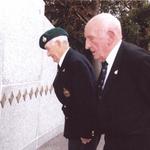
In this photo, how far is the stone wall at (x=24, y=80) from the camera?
682cm

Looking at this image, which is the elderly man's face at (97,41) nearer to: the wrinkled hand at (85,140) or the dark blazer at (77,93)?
the dark blazer at (77,93)

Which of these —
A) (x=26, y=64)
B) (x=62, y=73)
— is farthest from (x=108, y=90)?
(x=26, y=64)

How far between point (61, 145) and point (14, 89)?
102 inches

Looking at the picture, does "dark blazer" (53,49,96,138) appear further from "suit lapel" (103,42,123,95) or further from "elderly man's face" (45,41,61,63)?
"suit lapel" (103,42,123,95)

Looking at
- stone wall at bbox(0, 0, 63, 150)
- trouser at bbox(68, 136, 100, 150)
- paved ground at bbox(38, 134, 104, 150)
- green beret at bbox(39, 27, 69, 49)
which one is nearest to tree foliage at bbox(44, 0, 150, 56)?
paved ground at bbox(38, 134, 104, 150)

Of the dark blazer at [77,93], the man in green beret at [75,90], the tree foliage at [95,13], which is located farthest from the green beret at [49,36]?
the tree foliage at [95,13]

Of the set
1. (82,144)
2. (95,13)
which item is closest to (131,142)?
(82,144)

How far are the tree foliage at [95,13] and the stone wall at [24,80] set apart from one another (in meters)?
9.68

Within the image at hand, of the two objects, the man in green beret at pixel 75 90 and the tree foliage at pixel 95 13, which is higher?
the man in green beret at pixel 75 90

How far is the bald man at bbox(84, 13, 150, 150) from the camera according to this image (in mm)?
3842

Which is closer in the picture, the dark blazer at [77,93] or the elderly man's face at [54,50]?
the dark blazer at [77,93]

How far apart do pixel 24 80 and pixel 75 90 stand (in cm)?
276

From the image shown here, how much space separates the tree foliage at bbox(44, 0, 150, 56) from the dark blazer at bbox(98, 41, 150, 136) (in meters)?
15.1

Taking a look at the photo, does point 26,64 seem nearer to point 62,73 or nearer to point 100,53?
point 62,73
